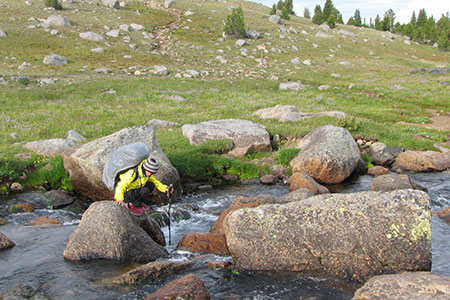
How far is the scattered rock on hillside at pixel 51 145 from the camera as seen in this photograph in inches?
739

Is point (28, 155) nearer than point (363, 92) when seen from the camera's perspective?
Yes

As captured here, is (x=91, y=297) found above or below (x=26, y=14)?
below

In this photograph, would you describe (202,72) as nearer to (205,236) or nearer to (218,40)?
(218,40)

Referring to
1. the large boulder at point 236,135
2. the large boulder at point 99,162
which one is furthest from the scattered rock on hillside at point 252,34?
the large boulder at point 99,162

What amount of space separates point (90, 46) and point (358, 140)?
41.2 metres

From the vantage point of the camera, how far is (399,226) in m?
9.30

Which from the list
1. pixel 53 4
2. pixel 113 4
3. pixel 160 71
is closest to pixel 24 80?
pixel 160 71

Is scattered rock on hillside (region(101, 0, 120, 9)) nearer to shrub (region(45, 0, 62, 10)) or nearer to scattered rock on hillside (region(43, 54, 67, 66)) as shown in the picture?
shrub (region(45, 0, 62, 10))

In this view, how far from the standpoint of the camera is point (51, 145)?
62.7 ft

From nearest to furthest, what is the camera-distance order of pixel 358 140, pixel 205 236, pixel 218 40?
pixel 205 236, pixel 358 140, pixel 218 40

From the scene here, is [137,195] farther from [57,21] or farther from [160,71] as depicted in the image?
[57,21]

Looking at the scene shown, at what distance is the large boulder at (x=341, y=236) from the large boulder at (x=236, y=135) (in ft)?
36.5

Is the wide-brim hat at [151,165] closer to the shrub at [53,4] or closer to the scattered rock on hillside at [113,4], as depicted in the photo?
the shrub at [53,4]

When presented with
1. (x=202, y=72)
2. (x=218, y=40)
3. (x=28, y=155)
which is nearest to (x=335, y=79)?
(x=202, y=72)
